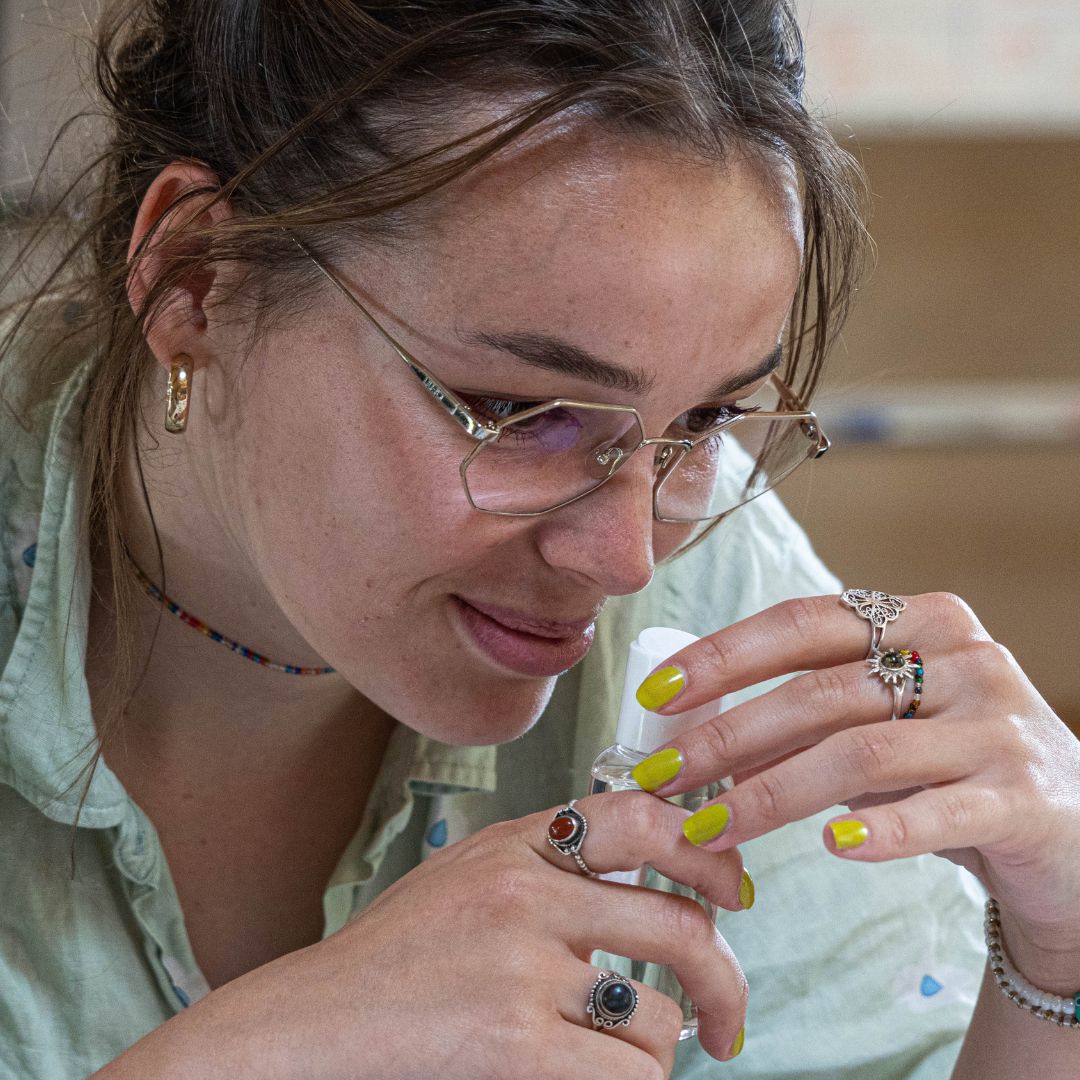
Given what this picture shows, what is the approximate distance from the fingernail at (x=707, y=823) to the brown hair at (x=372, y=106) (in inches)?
15.9

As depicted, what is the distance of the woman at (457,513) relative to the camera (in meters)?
0.85

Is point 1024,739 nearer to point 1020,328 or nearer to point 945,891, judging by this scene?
point 945,891

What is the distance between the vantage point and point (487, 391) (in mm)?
891

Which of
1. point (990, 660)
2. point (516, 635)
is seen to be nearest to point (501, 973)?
point (516, 635)

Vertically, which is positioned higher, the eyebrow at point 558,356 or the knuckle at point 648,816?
the eyebrow at point 558,356

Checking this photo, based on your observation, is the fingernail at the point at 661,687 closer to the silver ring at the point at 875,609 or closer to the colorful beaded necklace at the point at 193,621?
the silver ring at the point at 875,609

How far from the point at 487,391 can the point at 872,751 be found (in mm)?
326

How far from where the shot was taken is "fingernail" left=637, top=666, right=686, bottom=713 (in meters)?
0.87

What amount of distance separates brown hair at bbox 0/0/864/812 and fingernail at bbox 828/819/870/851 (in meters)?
0.43

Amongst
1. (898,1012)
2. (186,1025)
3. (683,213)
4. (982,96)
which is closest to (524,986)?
(186,1025)

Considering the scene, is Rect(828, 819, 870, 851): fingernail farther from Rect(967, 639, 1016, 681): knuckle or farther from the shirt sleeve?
the shirt sleeve

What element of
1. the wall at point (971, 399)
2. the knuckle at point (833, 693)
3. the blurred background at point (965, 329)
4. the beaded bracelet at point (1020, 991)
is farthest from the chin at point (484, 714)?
the wall at point (971, 399)

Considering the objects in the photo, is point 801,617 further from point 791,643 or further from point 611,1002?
point 611,1002

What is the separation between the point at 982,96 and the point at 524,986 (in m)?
2.16
